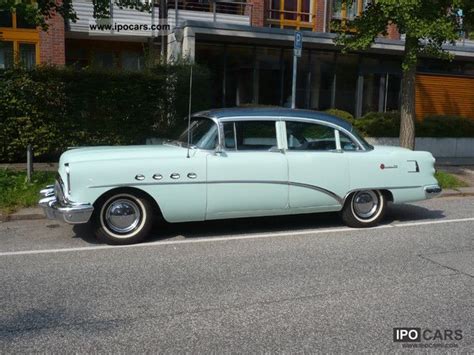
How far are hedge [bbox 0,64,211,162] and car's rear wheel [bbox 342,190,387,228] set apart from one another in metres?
6.21

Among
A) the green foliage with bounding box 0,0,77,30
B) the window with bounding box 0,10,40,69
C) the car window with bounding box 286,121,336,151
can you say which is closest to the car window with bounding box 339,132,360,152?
the car window with bounding box 286,121,336,151

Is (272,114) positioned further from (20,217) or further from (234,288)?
(20,217)

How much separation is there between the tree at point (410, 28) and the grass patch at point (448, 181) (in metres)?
0.94

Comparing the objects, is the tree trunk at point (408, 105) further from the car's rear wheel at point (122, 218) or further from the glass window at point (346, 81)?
the glass window at point (346, 81)

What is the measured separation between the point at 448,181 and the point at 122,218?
7906 mm

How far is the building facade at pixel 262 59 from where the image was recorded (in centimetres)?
1772

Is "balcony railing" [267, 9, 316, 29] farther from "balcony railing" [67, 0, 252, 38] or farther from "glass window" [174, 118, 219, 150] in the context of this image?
"glass window" [174, 118, 219, 150]

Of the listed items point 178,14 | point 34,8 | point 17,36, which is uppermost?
point 178,14

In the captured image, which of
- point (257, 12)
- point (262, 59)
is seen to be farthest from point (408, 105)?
point (257, 12)

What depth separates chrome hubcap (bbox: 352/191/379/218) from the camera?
787cm

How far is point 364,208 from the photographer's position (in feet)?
26.2

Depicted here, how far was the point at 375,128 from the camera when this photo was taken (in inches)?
651

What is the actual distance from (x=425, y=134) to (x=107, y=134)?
31.2 ft

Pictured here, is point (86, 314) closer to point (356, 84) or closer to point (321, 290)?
point (321, 290)
